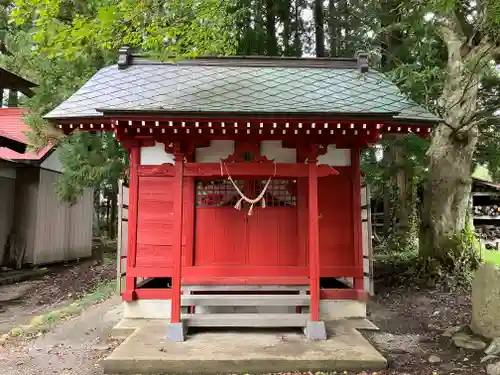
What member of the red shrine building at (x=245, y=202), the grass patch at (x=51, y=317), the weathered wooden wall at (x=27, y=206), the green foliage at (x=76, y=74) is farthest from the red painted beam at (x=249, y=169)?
the weathered wooden wall at (x=27, y=206)

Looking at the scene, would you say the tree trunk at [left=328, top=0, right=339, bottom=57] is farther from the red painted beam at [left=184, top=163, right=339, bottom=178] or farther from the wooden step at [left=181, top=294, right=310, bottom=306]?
the wooden step at [left=181, top=294, right=310, bottom=306]

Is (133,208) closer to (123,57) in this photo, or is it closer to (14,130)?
(123,57)

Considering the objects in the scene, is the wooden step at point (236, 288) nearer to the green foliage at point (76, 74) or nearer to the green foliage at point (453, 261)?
the green foliage at point (453, 261)

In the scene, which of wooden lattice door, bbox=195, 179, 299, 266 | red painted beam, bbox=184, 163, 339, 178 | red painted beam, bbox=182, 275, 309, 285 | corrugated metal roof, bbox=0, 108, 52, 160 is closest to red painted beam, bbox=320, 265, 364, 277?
red painted beam, bbox=182, 275, 309, 285

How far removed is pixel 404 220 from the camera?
14.1 metres

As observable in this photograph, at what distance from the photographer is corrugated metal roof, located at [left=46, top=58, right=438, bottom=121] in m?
6.04

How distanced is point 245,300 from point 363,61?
206 inches

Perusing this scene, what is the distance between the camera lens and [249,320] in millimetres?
6168

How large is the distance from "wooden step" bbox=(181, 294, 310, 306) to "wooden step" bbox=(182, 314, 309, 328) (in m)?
0.32

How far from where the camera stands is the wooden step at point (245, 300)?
6.47 m

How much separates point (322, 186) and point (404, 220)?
8112mm

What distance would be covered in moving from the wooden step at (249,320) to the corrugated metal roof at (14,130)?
30.6ft

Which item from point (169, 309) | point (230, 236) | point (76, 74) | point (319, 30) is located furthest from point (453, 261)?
point (76, 74)

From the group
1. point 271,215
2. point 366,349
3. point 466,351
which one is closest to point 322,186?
point 271,215
